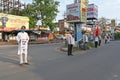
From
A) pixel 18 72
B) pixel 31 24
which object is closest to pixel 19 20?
pixel 31 24

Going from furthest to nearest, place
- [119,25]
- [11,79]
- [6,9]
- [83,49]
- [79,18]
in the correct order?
[119,25], [6,9], [79,18], [83,49], [11,79]

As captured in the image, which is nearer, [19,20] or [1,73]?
[1,73]

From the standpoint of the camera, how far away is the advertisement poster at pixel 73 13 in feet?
97.1

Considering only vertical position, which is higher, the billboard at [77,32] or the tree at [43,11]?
the tree at [43,11]

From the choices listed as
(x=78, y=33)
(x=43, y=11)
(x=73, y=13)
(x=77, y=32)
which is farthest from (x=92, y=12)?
(x=43, y=11)

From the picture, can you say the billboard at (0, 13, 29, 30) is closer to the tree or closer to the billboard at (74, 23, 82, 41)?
the tree

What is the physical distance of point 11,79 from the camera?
401 inches

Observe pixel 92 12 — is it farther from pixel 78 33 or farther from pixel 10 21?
pixel 10 21

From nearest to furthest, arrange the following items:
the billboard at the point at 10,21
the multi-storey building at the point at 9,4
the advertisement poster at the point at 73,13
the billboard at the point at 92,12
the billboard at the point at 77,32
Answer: the advertisement poster at the point at 73,13 < the billboard at the point at 77,32 < the billboard at the point at 92,12 < the billboard at the point at 10,21 < the multi-storey building at the point at 9,4

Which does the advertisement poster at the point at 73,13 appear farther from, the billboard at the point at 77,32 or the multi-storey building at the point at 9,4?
the multi-storey building at the point at 9,4

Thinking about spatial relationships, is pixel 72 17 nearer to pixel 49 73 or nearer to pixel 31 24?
pixel 49 73

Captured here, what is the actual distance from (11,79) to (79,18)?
1984cm

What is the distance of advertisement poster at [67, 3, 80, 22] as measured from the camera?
29591mm

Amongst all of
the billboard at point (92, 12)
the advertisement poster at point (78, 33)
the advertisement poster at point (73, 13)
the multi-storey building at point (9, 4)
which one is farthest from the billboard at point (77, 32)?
the multi-storey building at point (9, 4)
